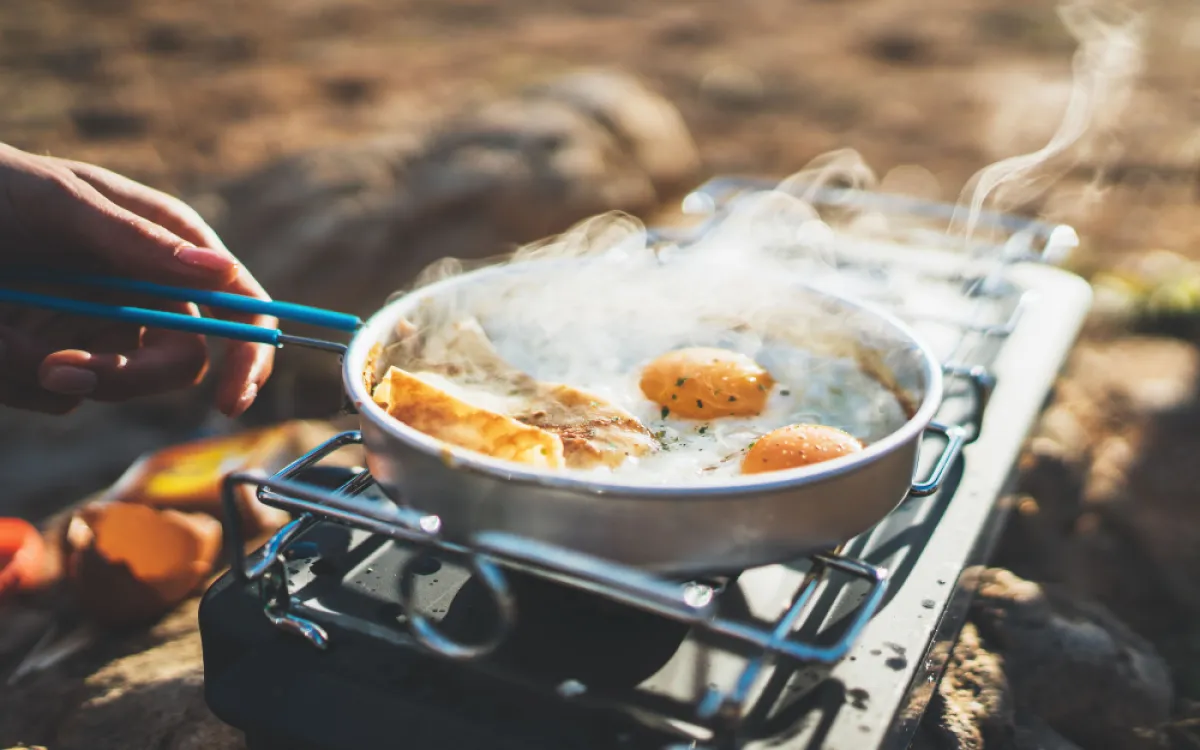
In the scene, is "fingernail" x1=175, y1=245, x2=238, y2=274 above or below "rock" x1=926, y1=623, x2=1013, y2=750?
below

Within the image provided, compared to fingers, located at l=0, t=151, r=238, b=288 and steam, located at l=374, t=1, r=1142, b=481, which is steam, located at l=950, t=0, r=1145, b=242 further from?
fingers, located at l=0, t=151, r=238, b=288

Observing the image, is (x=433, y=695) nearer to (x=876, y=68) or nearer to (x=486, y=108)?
(x=486, y=108)

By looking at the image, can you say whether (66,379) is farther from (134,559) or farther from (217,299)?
(134,559)

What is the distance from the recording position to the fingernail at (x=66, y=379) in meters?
2.49

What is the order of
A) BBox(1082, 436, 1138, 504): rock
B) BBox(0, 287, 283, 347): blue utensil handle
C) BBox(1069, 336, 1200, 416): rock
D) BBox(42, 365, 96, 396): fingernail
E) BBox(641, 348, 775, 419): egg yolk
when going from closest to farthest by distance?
BBox(0, 287, 283, 347): blue utensil handle < BBox(641, 348, 775, 419): egg yolk < BBox(42, 365, 96, 396): fingernail < BBox(1082, 436, 1138, 504): rock < BBox(1069, 336, 1200, 416): rock

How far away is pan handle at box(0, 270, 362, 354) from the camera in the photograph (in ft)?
7.50

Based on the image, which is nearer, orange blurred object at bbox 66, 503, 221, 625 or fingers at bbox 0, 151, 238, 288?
fingers at bbox 0, 151, 238, 288

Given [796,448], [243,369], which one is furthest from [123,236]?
[796,448]

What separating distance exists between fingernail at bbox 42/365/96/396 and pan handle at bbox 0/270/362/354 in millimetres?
→ 180

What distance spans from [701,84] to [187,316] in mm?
9846

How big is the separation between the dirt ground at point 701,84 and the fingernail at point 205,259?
3.79m

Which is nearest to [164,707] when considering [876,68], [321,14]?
[876,68]

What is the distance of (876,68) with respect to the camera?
477 inches

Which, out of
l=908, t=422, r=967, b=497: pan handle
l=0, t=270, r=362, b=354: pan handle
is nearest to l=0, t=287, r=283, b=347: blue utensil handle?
l=0, t=270, r=362, b=354: pan handle
